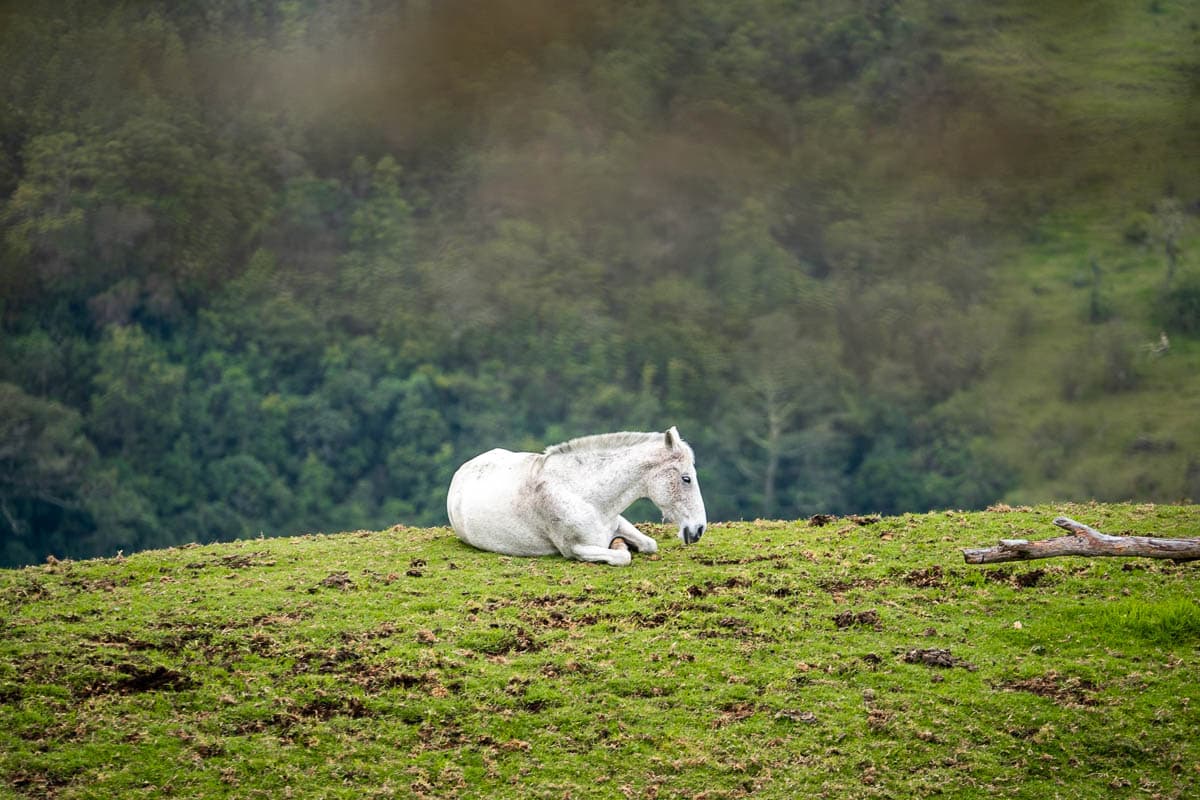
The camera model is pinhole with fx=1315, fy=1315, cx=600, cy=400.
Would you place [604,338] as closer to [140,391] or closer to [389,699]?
[140,391]

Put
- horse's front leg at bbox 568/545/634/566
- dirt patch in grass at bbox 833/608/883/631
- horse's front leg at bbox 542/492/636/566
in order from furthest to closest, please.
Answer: horse's front leg at bbox 542/492/636/566
horse's front leg at bbox 568/545/634/566
dirt patch in grass at bbox 833/608/883/631

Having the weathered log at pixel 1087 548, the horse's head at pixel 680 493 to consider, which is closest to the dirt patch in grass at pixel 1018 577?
the weathered log at pixel 1087 548

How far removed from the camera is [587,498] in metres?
14.9

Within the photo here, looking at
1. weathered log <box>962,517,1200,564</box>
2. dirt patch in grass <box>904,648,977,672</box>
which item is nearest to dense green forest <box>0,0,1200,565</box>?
dirt patch in grass <box>904,648,977,672</box>

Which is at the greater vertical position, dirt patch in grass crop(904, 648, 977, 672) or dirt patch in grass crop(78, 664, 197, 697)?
dirt patch in grass crop(78, 664, 197, 697)

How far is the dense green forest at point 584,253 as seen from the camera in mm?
86062

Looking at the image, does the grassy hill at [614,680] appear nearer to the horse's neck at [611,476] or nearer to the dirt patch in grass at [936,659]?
the dirt patch in grass at [936,659]

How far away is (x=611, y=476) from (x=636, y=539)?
78cm

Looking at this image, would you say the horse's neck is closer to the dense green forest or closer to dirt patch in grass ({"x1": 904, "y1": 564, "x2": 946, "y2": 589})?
dirt patch in grass ({"x1": 904, "y1": 564, "x2": 946, "y2": 589})

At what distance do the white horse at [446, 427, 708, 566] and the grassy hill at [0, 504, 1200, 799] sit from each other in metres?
0.47

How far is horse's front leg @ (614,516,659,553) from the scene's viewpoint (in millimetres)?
15070

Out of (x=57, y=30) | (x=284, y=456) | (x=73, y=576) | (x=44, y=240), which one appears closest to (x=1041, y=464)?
(x=284, y=456)

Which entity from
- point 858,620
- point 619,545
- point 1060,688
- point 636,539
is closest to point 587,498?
point 619,545

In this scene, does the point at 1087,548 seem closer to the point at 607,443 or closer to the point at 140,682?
the point at 607,443
